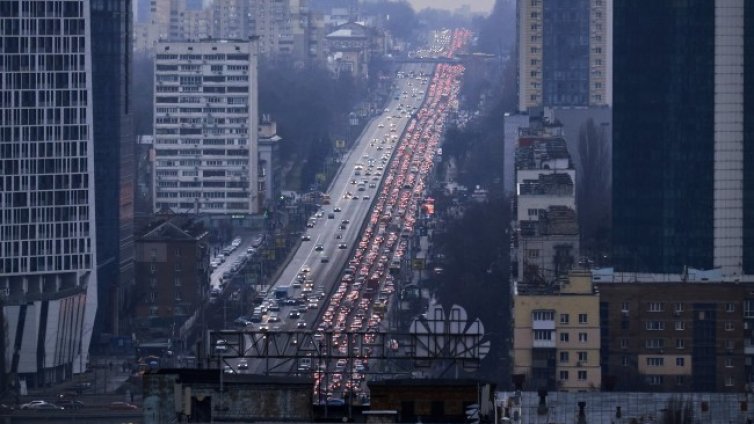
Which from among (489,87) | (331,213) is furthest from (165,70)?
(489,87)

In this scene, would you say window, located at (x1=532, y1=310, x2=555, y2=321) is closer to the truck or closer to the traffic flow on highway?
the traffic flow on highway

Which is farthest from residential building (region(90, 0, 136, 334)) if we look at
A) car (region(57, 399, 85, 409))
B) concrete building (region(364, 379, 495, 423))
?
concrete building (region(364, 379, 495, 423))

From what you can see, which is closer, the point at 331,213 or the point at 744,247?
the point at 744,247

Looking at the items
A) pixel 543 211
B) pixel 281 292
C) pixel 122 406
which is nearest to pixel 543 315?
pixel 122 406

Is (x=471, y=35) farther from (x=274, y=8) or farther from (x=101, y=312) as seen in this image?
(x=101, y=312)

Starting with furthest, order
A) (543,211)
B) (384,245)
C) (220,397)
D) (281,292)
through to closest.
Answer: (384,245) → (281,292) → (543,211) → (220,397)

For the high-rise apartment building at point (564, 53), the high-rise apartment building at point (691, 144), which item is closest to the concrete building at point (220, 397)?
the high-rise apartment building at point (691, 144)

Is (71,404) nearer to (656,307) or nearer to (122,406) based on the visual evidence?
(122,406)
